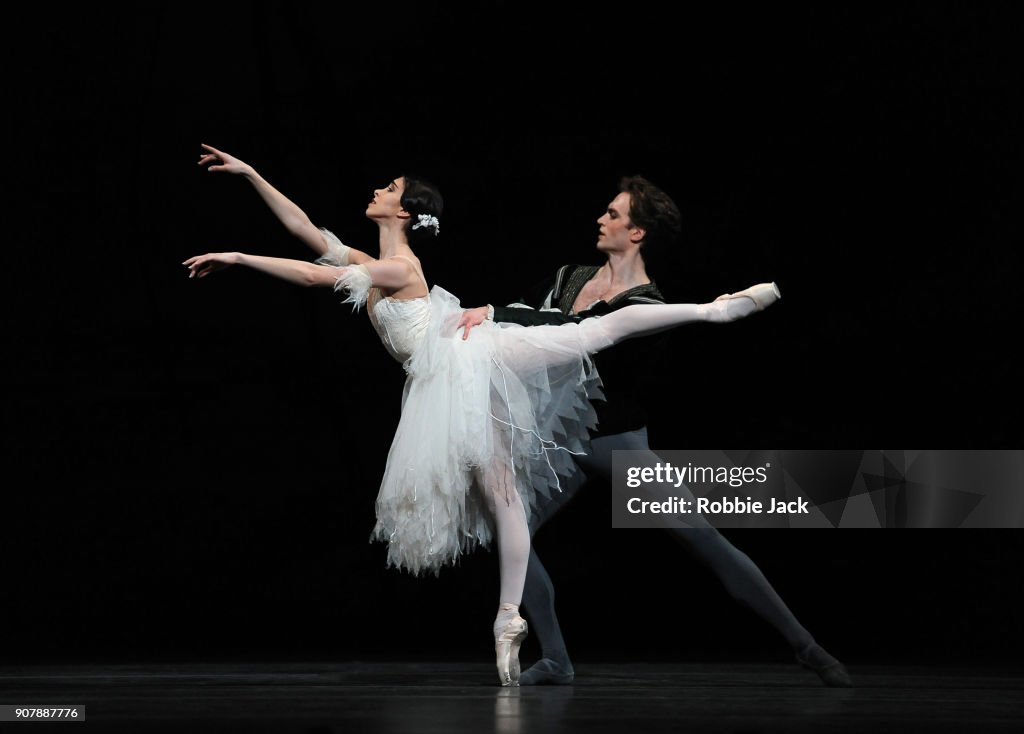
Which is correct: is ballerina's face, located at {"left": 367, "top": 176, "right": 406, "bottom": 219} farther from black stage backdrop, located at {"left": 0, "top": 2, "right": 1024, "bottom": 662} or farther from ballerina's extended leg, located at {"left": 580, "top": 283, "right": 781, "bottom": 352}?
black stage backdrop, located at {"left": 0, "top": 2, "right": 1024, "bottom": 662}

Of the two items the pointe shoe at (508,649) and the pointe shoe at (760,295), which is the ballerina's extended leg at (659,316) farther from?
the pointe shoe at (508,649)

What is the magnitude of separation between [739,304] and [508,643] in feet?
3.10

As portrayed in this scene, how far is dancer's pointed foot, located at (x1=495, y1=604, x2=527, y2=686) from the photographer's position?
3.08 meters

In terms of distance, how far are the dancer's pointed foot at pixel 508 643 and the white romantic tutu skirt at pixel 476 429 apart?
0.65 feet

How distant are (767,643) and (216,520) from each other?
180 cm

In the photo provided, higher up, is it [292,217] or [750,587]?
[292,217]

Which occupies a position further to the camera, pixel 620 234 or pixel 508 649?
pixel 620 234

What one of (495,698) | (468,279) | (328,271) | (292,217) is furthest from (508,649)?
(468,279)

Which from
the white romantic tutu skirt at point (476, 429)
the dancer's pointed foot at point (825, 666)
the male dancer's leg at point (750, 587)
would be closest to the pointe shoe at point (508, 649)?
the white romantic tutu skirt at point (476, 429)

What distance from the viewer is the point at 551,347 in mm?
3217

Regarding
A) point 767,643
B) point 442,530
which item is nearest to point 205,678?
point 442,530

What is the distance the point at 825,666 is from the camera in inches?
122

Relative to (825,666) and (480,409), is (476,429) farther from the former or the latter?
(825,666)

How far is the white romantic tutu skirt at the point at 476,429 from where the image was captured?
10.4 feet
